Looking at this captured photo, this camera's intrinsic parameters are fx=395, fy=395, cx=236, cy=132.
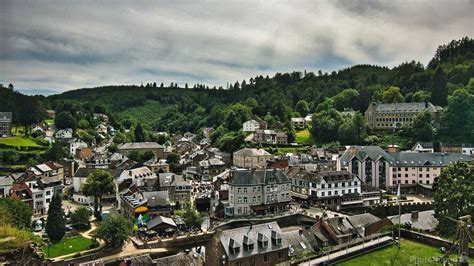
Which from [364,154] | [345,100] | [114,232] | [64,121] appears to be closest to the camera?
[114,232]

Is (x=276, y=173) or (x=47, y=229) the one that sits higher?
(x=276, y=173)

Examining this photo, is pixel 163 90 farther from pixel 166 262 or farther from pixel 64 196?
pixel 166 262

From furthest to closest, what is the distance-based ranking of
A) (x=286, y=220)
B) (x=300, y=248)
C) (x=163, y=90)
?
(x=163, y=90)
(x=286, y=220)
(x=300, y=248)

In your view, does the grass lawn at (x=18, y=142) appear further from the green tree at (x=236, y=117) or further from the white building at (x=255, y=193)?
the white building at (x=255, y=193)

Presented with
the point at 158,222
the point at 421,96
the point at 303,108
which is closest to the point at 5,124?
the point at 158,222

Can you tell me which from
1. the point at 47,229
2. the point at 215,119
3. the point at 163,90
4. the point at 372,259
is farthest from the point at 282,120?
the point at 163,90

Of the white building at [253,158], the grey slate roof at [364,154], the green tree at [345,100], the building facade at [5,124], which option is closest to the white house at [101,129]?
the building facade at [5,124]

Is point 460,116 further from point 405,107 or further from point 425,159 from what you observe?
point 425,159

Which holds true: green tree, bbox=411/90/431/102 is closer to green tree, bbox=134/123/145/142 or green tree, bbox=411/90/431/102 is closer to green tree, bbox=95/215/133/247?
green tree, bbox=134/123/145/142
